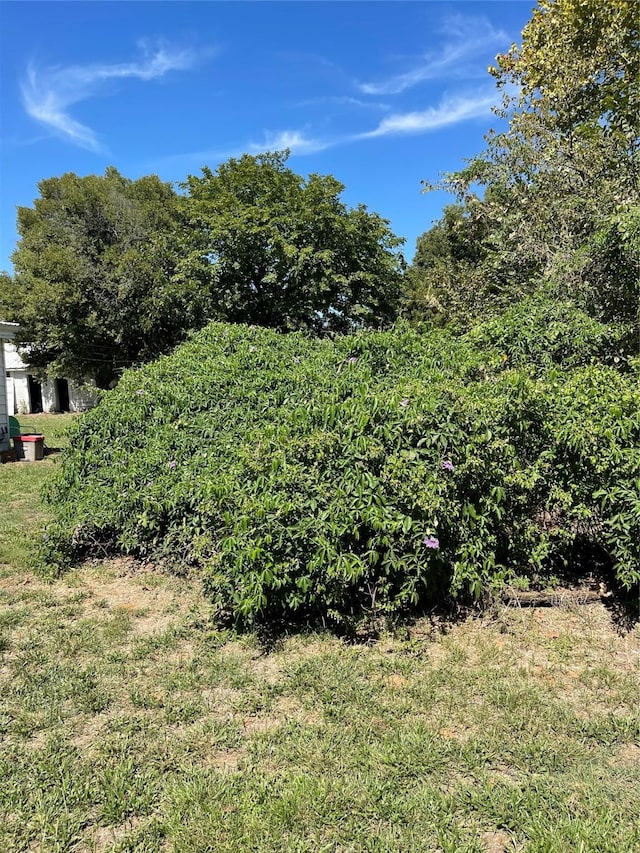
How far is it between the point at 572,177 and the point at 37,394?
28191 millimetres

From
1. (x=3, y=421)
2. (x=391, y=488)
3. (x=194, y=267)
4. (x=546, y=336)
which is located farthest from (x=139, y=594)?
(x=194, y=267)

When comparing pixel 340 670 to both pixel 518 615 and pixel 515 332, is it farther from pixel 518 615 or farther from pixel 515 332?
pixel 515 332

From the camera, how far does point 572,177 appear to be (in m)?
6.90

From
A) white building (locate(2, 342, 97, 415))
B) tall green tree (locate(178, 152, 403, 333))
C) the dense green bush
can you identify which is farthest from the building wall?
white building (locate(2, 342, 97, 415))

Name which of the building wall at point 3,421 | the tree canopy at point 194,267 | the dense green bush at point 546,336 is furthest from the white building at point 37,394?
the dense green bush at point 546,336

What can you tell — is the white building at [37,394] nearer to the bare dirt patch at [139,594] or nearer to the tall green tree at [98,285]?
the tall green tree at [98,285]

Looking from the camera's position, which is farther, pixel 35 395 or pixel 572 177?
pixel 35 395

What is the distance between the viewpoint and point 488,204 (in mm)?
8305

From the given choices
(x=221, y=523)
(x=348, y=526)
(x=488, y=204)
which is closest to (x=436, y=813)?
(x=348, y=526)

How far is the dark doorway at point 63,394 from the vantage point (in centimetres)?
2952

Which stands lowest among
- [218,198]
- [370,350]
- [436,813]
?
[436,813]

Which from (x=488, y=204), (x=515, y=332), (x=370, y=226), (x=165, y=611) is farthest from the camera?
(x=370, y=226)

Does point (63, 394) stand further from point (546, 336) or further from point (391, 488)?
point (391, 488)

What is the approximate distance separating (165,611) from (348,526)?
1.42 meters
